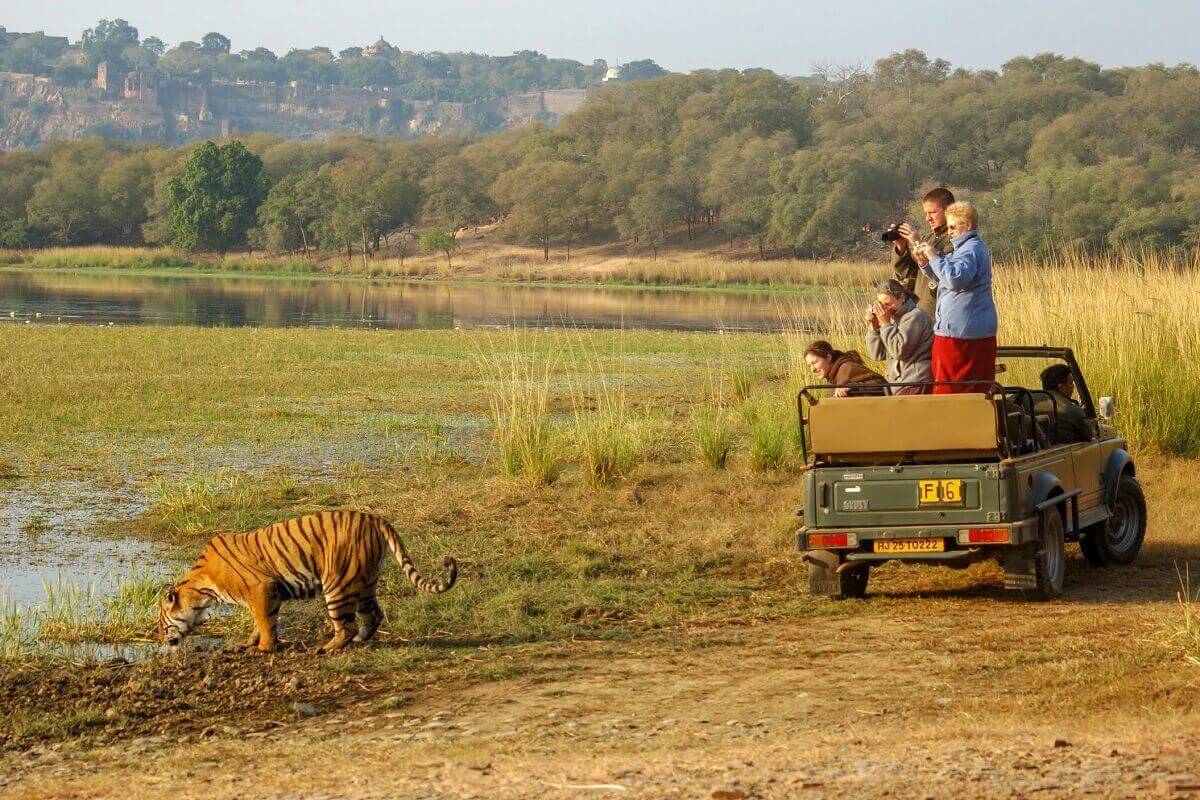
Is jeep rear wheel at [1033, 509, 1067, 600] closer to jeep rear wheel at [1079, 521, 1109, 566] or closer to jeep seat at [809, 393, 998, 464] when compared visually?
jeep seat at [809, 393, 998, 464]

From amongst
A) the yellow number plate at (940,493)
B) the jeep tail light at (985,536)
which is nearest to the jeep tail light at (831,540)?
the yellow number plate at (940,493)


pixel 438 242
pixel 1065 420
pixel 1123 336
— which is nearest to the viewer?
pixel 1065 420

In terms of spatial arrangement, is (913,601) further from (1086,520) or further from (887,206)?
(887,206)

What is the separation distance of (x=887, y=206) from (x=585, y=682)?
3041 inches

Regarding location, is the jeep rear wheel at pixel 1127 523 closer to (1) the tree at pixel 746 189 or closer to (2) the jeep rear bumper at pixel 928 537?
(2) the jeep rear bumper at pixel 928 537

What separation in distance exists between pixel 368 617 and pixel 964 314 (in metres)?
4.00

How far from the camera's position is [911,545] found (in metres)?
8.53

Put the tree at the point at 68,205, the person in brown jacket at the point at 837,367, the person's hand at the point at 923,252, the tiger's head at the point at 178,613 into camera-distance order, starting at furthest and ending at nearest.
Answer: the tree at the point at 68,205, the person in brown jacket at the point at 837,367, the person's hand at the point at 923,252, the tiger's head at the point at 178,613

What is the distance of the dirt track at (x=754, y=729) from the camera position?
17.4 ft

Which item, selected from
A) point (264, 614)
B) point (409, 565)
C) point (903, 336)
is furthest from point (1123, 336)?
point (264, 614)

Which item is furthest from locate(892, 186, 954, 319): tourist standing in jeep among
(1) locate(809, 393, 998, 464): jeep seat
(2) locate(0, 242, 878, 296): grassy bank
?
(2) locate(0, 242, 878, 296): grassy bank

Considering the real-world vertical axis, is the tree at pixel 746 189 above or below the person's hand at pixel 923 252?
above

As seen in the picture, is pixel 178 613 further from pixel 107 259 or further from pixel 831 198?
pixel 107 259

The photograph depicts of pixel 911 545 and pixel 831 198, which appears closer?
pixel 911 545
